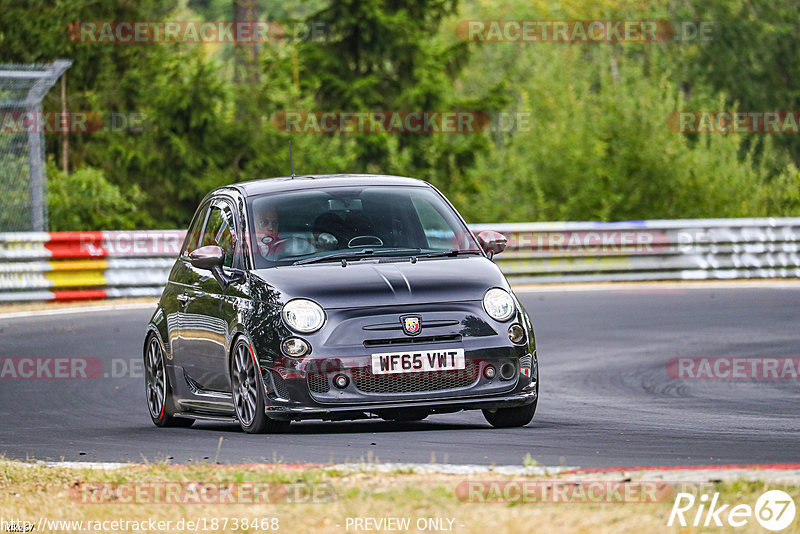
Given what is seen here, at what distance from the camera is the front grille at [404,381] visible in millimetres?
8859

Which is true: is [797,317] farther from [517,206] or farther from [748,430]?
[517,206]

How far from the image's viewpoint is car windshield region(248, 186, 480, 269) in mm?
9750

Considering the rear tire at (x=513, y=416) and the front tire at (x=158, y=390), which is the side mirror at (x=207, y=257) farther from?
the rear tire at (x=513, y=416)

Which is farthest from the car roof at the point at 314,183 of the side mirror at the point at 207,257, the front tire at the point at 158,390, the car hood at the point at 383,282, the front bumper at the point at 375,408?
the front bumper at the point at 375,408

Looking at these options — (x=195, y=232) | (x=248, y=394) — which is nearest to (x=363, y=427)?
(x=248, y=394)

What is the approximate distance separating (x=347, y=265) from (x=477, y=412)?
2.31 meters

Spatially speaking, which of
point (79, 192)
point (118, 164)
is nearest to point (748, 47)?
point (118, 164)

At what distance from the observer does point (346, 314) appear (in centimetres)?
890

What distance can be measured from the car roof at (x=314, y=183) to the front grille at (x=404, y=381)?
1.83 m

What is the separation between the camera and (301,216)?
9953 mm

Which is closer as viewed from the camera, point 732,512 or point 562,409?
point 732,512

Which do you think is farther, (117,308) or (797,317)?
(117,308)

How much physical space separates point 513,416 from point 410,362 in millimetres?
1095

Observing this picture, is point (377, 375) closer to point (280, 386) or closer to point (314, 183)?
point (280, 386)
